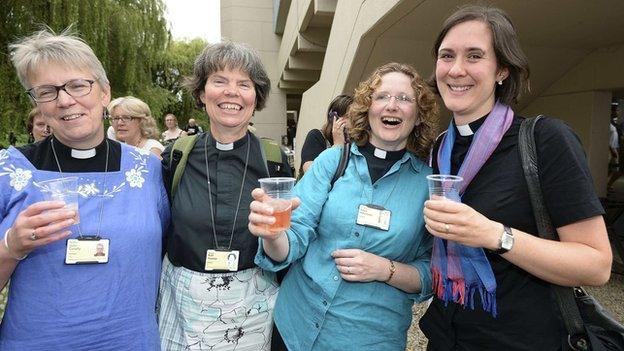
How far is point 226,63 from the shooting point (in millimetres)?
2162

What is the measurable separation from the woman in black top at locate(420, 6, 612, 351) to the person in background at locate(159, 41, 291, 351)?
93 centimetres

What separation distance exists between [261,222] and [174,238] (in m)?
0.69

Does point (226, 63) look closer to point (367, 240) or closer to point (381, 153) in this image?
point (381, 153)

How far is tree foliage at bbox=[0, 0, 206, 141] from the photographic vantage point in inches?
316

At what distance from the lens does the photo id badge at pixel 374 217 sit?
1.93 metres

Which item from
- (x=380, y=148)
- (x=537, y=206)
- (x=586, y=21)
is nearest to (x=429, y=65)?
(x=586, y=21)

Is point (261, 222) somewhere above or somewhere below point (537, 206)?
below

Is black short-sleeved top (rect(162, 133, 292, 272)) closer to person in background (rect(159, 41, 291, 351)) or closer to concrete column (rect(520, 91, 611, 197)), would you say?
person in background (rect(159, 41, 291, 351))

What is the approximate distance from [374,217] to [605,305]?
408 cm

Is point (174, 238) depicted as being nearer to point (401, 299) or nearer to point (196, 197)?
point (196, 197)

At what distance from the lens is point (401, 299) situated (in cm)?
202

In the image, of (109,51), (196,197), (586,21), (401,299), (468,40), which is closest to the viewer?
(468,40)

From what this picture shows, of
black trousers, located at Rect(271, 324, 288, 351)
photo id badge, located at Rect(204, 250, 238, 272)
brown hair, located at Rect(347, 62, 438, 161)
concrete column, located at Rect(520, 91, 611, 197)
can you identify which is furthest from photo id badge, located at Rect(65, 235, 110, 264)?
concrete column, located at Rect(520, 91, 611, 197)

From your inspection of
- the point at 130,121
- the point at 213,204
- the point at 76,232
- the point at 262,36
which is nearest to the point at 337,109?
the point at 130,121
